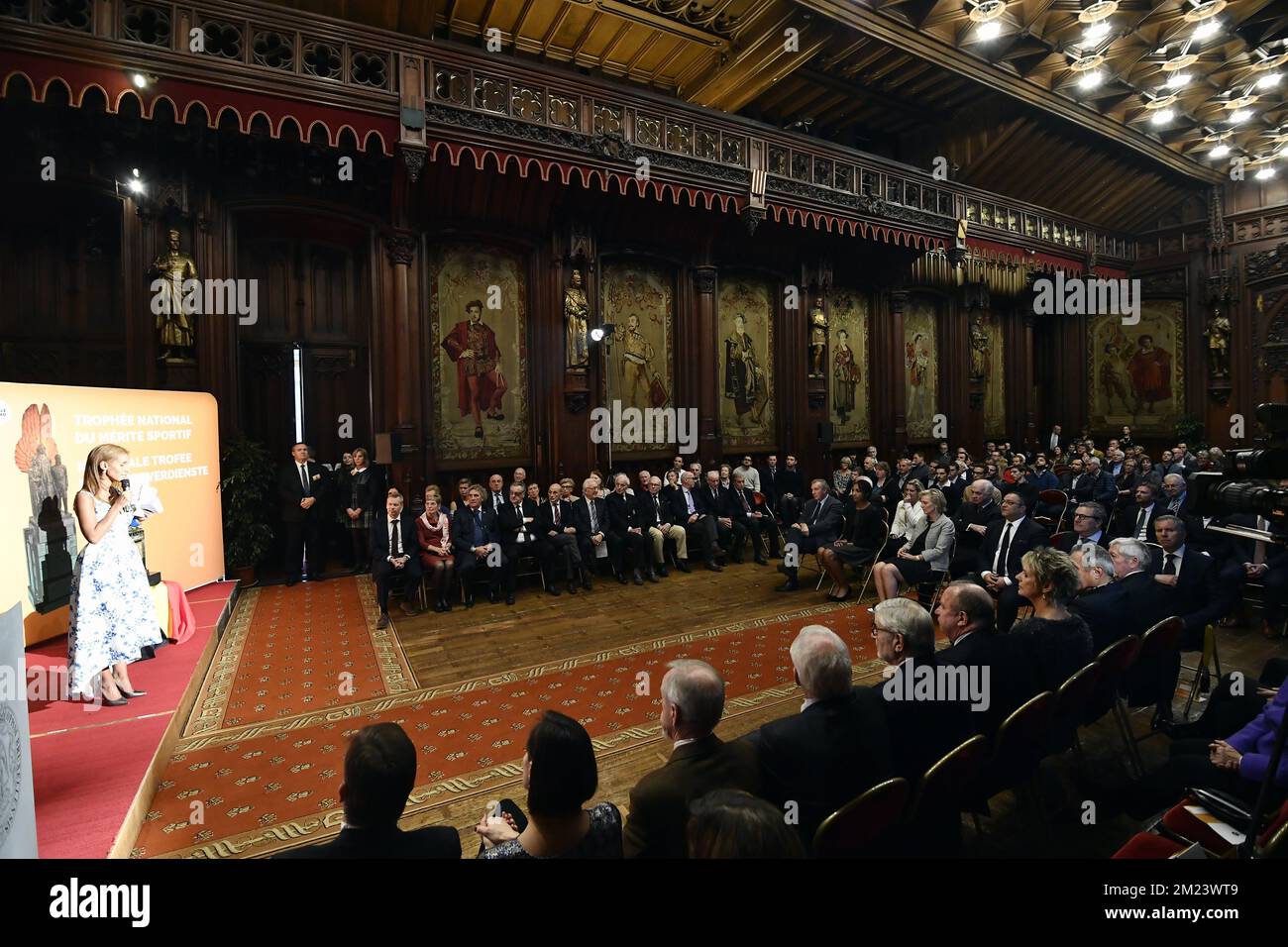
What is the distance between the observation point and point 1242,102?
1116cm

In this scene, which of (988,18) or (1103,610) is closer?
(1103,610)

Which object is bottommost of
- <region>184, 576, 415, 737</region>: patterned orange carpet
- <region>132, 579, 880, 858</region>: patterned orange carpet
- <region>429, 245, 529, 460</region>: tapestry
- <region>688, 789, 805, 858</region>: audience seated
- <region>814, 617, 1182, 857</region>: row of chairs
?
<region>132, 579, 880, 858</region>: patterned orange carpet

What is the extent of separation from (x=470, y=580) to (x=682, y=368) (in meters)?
5.09

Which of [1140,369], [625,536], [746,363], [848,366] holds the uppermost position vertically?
[1140,369]

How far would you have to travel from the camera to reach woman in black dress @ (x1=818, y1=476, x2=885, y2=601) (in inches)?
256

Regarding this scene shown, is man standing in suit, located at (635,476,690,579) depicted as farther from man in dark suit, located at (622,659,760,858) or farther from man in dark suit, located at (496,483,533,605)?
man in dark suit, located at (622,659,760,858)

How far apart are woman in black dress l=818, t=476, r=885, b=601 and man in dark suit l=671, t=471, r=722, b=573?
1.66m

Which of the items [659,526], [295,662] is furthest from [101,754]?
[659,526]

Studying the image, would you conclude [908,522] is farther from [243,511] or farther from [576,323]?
[243,511]

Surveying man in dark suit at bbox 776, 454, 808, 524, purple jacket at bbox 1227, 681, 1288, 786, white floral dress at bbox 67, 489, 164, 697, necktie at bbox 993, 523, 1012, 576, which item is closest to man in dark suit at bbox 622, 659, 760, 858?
purple jacket at bbox 1227, 681, 1288, 786

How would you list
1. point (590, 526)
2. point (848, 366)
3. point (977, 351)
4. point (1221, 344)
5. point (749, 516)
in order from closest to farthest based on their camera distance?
point (590, 526)
point (749, 516)
point (848, 366)
point (977, 351)
point (1221, 344)

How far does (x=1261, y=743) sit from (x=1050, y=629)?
763 millimetres

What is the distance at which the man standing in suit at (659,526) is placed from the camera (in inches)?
300

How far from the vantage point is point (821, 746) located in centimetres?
190
